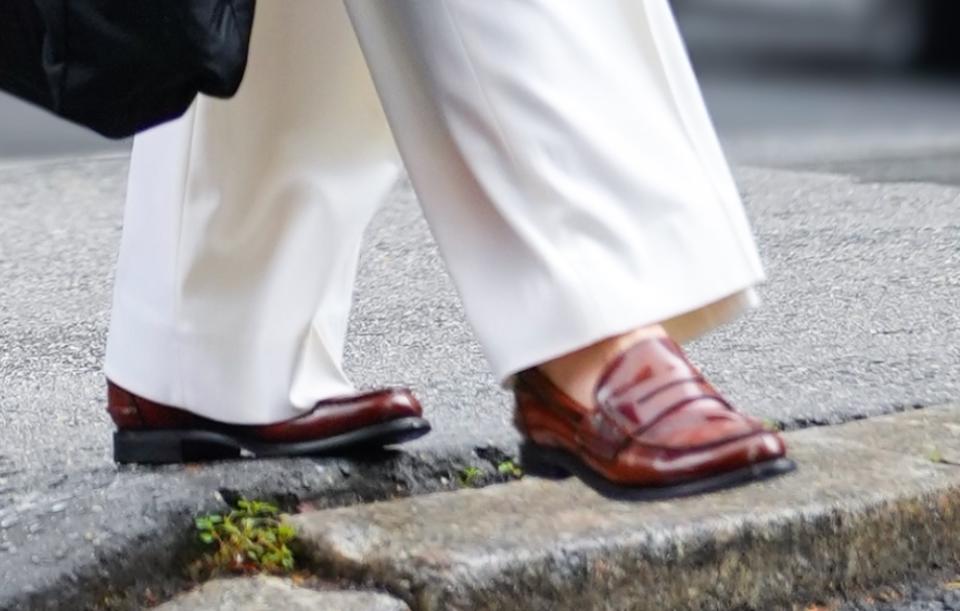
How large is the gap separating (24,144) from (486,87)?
777 cm

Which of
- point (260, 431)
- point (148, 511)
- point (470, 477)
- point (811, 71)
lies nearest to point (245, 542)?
point (148, 511)

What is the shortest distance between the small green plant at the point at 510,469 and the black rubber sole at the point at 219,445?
5.0 inches

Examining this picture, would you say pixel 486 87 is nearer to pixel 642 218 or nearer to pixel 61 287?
pixel 642 218

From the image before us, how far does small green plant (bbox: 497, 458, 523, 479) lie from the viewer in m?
2.04

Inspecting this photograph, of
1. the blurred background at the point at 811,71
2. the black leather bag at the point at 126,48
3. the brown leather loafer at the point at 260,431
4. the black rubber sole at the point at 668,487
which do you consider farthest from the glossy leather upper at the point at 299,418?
the blurred background at the point at 811,71

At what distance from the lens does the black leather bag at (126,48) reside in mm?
1451

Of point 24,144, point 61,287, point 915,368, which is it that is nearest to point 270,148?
point 915,368

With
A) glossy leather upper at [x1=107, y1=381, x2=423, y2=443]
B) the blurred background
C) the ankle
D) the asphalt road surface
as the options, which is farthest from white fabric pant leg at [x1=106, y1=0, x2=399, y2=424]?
the blurred background

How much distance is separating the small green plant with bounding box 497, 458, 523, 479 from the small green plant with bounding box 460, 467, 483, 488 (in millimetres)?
28

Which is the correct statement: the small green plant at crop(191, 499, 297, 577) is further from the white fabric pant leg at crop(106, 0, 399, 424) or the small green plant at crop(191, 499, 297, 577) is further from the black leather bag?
the black leather bag

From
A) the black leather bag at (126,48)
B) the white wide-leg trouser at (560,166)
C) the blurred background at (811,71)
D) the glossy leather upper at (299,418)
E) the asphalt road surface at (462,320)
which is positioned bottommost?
the blurred background at (811,71)

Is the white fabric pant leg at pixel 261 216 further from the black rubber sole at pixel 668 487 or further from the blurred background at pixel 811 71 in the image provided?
the blurred background at pixel 811 71

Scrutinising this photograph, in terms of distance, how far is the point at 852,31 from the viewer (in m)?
13.8

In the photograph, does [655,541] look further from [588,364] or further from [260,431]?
[260,431]
